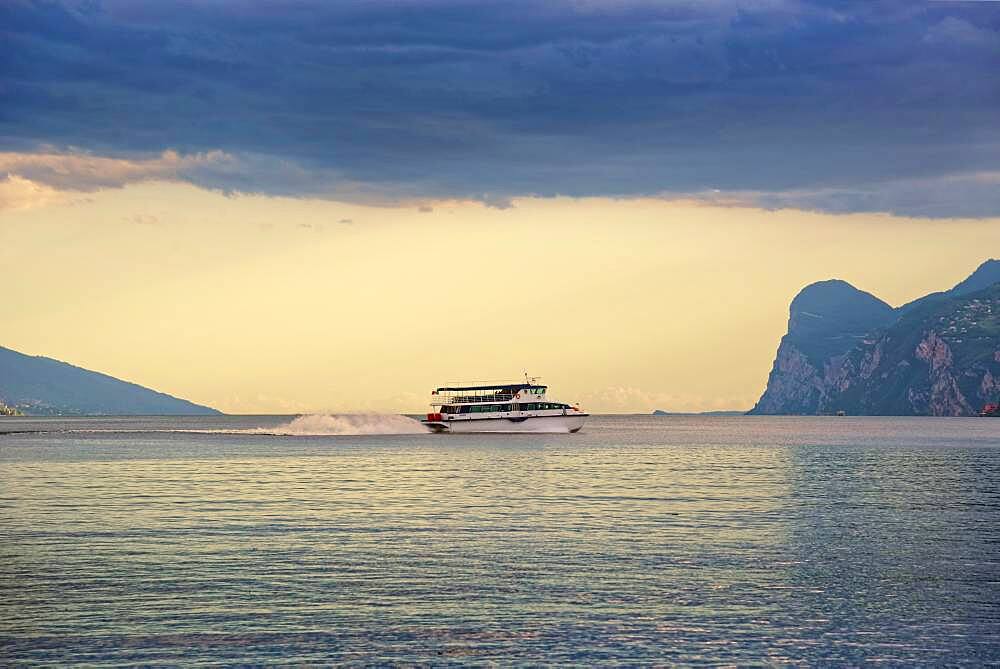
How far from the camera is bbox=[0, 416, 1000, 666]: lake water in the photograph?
37.7 meters

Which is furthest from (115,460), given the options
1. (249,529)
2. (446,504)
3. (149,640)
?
(149,640)

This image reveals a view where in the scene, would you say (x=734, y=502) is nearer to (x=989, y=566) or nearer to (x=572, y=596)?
(x=989, y=566)

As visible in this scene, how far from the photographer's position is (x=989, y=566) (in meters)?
54.4

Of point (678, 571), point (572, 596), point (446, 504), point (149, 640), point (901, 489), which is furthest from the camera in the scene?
point (901, 489)

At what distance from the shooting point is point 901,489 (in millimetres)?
105188

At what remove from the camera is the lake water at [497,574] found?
124 feet

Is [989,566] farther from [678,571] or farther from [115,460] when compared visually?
[115,460]

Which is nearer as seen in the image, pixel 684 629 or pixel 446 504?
pixel 684 629

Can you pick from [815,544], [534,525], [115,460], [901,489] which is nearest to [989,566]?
[815,544]

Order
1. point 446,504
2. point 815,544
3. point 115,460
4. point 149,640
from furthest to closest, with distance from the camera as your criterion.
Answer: point 115,460
point 446,504
point 815,544
point 149,640

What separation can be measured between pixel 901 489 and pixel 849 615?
218 feet

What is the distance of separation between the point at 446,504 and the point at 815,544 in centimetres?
3081

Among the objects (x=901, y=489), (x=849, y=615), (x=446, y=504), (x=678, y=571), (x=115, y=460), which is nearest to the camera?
(x=849, y=615)

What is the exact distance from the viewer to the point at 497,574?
5103 centimetres
